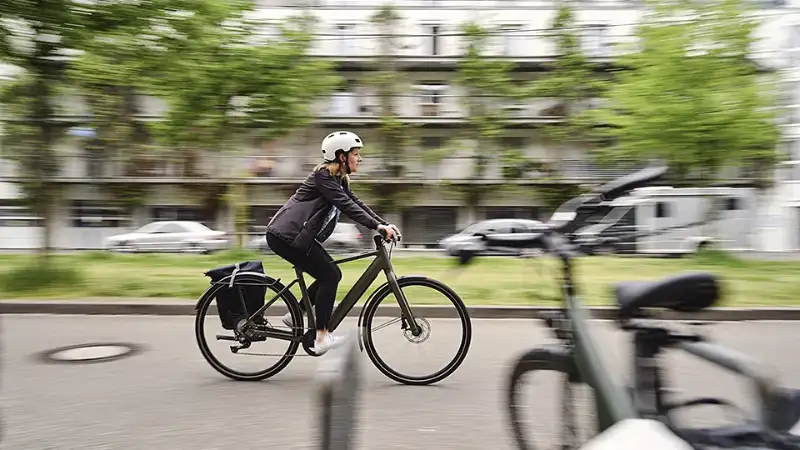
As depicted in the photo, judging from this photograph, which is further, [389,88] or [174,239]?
[174,239]

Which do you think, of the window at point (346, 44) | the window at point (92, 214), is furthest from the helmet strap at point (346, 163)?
the window at point (92, 214)

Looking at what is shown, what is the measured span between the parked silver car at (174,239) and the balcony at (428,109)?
22.0 ft

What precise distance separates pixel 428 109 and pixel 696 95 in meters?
17.9

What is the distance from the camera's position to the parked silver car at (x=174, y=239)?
2709 centimetres

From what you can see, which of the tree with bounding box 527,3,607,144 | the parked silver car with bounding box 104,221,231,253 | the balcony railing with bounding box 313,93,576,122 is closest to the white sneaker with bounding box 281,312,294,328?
the balcony railing with bounding box 313,93,576,122

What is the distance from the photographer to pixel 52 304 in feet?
27.5

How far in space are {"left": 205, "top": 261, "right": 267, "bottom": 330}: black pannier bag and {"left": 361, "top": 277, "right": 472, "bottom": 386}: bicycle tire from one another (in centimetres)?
88

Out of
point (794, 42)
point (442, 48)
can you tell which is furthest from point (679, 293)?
point (794, 42)

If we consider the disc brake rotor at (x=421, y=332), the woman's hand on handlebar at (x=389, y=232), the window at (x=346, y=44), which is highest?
the window at (x=346, y=44)

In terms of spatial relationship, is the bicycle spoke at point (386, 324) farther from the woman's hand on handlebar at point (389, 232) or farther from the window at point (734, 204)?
the window at point (734, 204)

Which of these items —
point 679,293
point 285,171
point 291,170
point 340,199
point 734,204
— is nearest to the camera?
point 679,293

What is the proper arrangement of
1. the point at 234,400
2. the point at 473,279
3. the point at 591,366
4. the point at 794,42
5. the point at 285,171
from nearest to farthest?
1. the point at 591,366
2. the point at 234,400
3. the point at 473,279
4. the point at 794,42
5. the point at 285,171

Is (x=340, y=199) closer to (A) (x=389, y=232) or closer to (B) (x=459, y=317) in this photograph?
(A) (x=389, y=232)

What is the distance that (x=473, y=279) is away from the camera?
1056 centimetres
